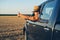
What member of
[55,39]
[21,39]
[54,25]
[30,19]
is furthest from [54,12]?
[21,39]

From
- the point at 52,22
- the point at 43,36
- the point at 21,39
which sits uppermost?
the point at 52,22

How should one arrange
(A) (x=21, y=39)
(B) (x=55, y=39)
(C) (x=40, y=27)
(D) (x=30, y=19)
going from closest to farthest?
(B) (x=55, y=39) → (C) (x=40, y=27) → (D) (x=30, y=19) → (A) (x=21, y=39)

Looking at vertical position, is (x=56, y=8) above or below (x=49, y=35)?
above

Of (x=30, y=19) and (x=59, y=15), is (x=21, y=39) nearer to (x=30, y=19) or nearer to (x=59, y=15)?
(x=30, y=19)

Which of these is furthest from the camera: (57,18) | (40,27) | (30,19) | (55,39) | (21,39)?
(21,39)

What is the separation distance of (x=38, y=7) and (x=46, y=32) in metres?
2.67

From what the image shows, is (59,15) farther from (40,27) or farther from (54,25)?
(40,27)

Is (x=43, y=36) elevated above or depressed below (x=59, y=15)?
below

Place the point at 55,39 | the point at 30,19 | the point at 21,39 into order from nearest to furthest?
the point at 55,39
the point at 30,19
the point at 21,39

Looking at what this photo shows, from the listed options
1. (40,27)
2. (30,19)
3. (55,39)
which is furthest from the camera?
(30,19)

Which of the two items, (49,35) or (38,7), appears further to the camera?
(38,7)

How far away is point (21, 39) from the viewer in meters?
13.1

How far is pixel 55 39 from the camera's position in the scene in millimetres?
4559

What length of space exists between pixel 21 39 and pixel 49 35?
8386 mm
